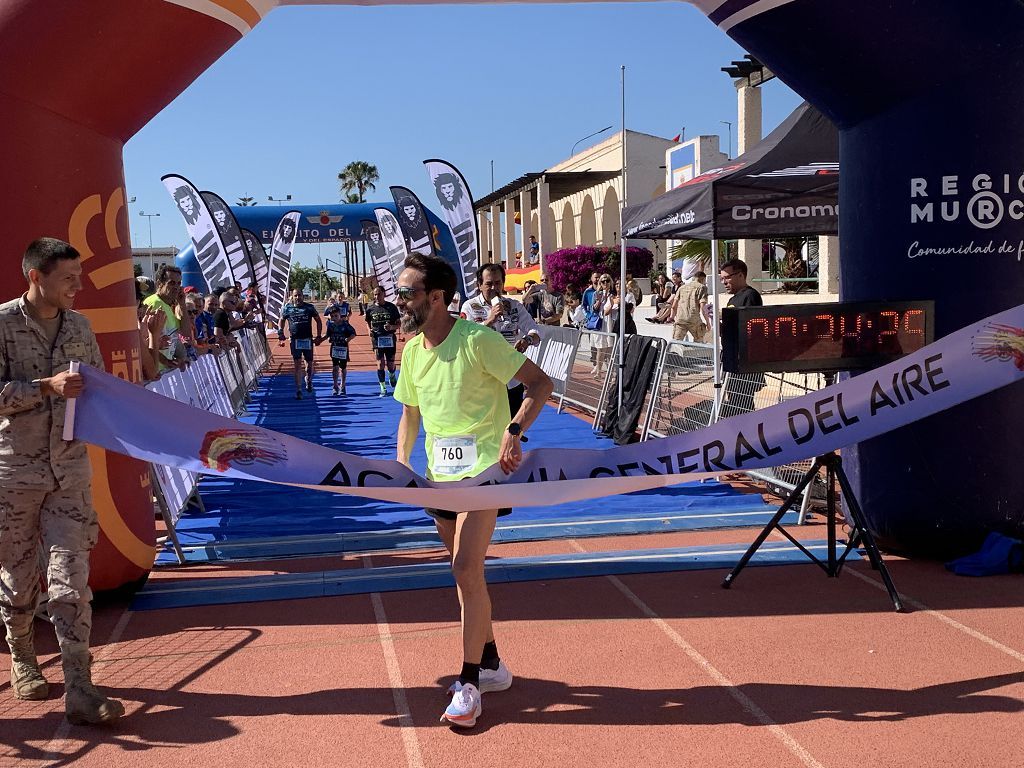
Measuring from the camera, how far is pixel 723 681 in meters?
4.78

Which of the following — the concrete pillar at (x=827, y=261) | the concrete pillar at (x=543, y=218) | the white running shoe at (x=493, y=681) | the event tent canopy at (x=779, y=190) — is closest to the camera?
the white running shoe at (x=493, y=681)

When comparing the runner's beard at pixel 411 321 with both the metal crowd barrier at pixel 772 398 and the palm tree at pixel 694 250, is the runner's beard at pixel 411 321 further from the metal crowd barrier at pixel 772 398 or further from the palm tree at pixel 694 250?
the palm tree at pixel 694 250

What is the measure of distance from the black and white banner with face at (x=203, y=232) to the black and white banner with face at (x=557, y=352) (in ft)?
36.2

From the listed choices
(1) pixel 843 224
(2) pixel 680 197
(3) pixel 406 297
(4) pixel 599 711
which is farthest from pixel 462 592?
(2) pixel 680 197

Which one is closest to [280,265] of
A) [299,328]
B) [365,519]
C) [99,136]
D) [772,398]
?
[299,328]

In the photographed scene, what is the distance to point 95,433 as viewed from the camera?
4.53 m

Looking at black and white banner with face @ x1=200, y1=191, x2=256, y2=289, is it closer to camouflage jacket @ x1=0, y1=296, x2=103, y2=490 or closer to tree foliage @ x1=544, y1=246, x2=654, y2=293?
tree foliage @ x1=544, y1=246, x2=654, y2=293

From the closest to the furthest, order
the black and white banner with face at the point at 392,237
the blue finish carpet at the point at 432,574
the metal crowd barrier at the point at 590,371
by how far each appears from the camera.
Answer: the blue finish carpet at the point at 432,574, the metal crowd barrier at the point at 590,371, the black and white banner with face at the point at 392,237

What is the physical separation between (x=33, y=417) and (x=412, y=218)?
2216 cm

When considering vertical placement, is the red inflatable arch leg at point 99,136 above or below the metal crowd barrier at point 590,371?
above

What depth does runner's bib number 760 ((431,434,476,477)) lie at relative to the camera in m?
4.39

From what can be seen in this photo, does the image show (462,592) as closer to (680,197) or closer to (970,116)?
(970,116)

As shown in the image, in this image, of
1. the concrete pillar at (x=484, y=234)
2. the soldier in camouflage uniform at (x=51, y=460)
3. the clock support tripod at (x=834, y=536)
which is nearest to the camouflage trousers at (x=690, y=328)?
the clock support tripod at (x=834, y=536)

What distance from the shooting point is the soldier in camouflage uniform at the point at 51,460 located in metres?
4.35
